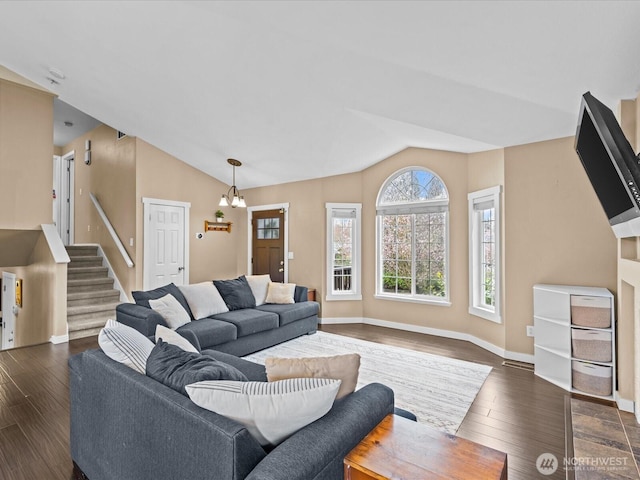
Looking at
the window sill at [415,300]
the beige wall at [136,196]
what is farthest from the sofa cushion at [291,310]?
the beige wall at [136,196]

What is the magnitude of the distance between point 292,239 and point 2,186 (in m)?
4.18

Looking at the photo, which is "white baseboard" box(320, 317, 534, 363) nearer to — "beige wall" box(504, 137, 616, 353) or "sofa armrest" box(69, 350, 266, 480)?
"beige wall" box(504, 137, 616, 353)

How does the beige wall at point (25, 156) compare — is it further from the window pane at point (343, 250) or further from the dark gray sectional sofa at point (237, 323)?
the window pane at point (343, 250)

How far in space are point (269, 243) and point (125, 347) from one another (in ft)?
15.6

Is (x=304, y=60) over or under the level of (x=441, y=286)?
over

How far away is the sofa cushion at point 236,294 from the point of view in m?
4.52

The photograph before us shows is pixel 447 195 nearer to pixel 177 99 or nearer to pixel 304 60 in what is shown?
pixel 304 60

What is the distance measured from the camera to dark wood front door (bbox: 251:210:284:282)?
20.7 ft

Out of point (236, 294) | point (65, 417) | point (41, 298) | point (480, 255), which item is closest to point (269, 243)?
point (236, 294)

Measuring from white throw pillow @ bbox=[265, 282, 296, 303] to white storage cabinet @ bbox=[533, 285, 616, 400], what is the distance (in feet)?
10.1

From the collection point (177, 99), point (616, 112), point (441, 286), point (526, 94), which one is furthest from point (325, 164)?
point (616, 112)

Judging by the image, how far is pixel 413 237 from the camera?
5289mm

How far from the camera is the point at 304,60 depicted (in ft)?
9.72

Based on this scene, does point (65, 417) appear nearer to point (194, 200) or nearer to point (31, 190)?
point (31, 190)
